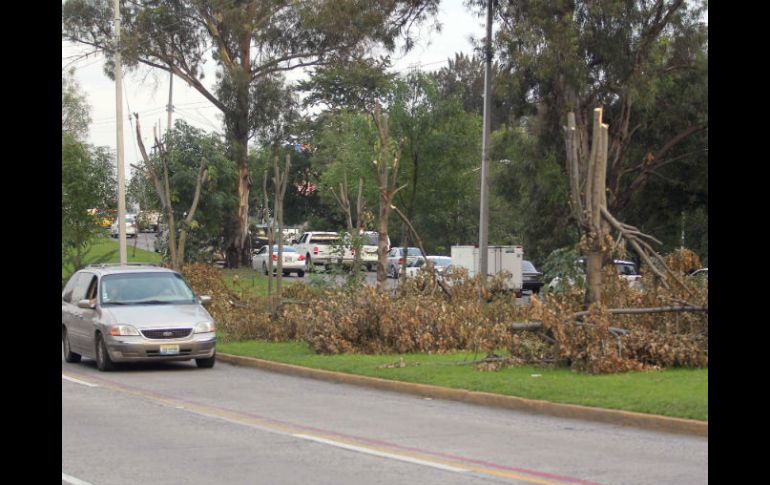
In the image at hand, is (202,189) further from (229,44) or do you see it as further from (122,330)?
(122,330)

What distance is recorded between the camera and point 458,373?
51.9 feet

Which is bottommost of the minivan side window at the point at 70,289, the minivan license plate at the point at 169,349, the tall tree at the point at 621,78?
the minivan license plate at the point at 169,349

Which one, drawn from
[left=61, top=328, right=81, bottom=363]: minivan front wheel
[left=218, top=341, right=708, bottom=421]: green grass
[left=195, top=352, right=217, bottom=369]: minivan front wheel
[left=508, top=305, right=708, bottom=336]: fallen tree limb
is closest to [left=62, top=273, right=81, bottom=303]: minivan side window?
[left=61, top=328, right=81, bottom=363]: minivan front wheel

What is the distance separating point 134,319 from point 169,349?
0.80 m

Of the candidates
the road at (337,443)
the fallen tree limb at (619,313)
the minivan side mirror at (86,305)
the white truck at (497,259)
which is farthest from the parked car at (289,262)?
the road at (337,443)

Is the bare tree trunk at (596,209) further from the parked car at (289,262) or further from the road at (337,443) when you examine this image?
the parked car at (289,262)

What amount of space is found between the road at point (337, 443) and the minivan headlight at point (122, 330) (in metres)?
2.06

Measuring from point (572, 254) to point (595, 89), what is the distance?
14.0 metres

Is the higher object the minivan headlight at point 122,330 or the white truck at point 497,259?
the white truck at point 497,259

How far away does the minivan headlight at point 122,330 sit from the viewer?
17.8 metres

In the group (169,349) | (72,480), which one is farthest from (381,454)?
(169,349)

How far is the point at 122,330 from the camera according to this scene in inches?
700
